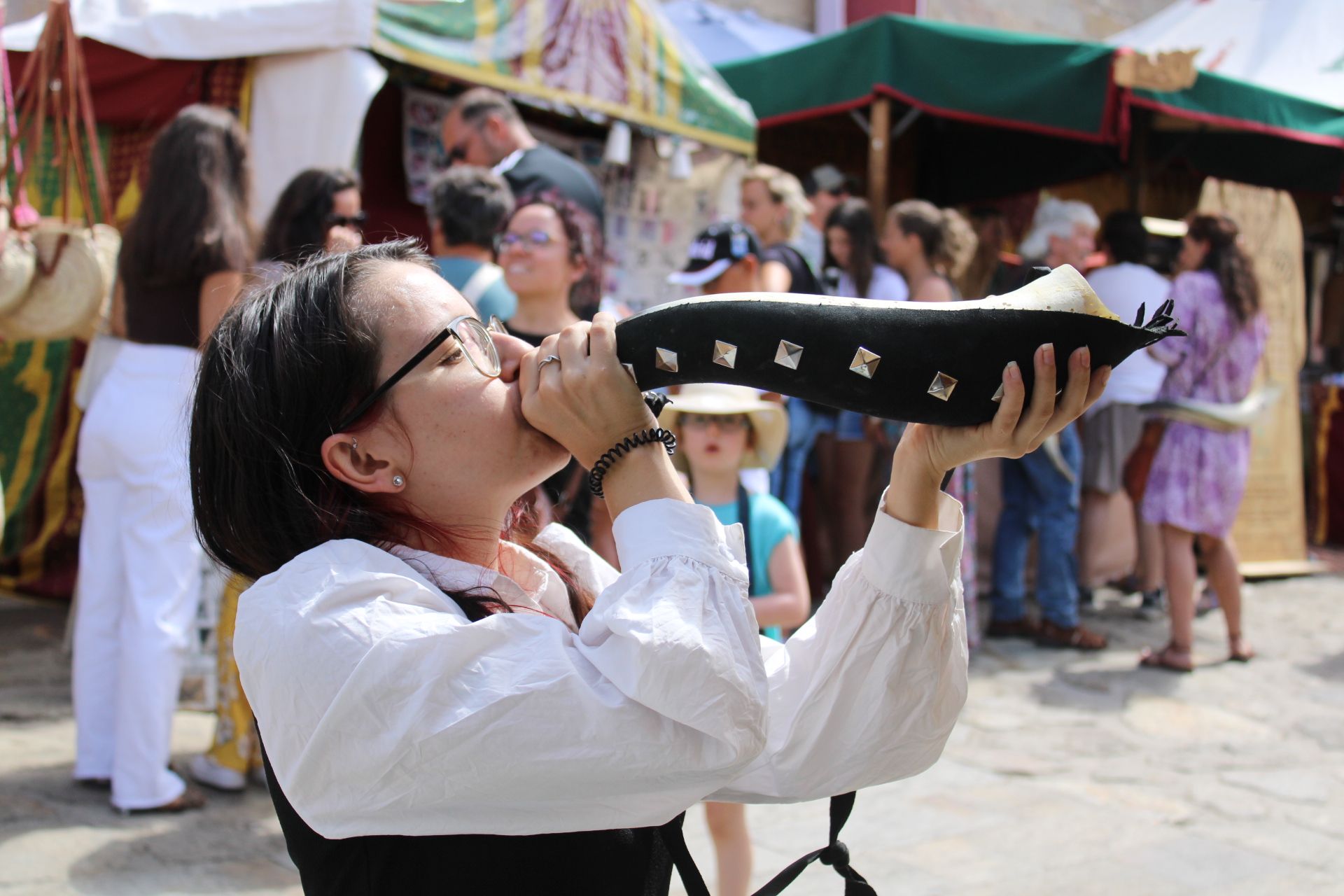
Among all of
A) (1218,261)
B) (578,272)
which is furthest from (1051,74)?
(578,272)

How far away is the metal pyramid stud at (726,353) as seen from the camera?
1.13 m

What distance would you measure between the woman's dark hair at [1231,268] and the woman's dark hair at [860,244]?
61.1 inches

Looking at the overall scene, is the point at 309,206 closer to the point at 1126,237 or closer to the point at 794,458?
the point at 794,458

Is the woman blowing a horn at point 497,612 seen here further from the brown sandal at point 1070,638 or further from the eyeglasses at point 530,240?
the brown sandal at point 1070,638

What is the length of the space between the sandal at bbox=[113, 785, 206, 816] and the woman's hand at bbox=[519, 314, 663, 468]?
2680 mm

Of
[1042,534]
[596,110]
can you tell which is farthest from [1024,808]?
[596,110]

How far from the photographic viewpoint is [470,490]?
1.23 m

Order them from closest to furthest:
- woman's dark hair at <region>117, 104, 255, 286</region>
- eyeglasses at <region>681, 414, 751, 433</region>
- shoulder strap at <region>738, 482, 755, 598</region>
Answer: shoulder strap at <region>738, 482, 755, 598</region> < eyeglasses at <region>681, 414, 751, 433</region> < woman's dark hair at <region>117, 104, 255, 286</region>

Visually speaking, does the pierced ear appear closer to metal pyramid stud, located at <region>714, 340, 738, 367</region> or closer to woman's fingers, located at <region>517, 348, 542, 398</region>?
woman's fingers, located at <region>517, 348, 542, 398</region>

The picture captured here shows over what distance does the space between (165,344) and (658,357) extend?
2562 millimetres

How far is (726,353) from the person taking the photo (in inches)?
44.7

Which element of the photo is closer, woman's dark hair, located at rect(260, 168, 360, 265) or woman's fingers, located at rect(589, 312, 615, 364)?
woman's fingers, located at rect(589, 312, 615, 364)

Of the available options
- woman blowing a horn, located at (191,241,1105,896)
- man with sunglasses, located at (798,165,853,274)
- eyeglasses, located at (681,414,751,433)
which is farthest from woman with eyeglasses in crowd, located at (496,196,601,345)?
man with sunglasses, located at (798,165,853,274)

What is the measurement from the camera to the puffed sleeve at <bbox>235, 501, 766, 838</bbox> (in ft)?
3.36
